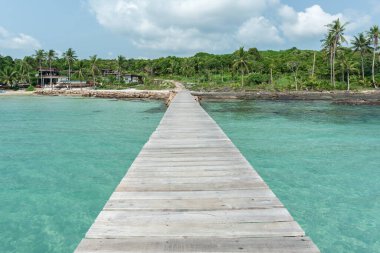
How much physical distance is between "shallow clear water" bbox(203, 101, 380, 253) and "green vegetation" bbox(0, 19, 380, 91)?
35441 millimetres

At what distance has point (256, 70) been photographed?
6869cm

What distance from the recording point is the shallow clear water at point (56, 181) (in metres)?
5.48

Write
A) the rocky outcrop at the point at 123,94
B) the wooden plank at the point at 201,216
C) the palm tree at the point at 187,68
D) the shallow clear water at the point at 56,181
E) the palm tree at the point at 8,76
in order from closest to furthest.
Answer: the wooden plank at the point at 201,216, the shallow clear water at the point at 56,181, the rocky outcrop at the point at 123,94, the palm tree at the point at 8,76, the palm tree at the point at 187,68

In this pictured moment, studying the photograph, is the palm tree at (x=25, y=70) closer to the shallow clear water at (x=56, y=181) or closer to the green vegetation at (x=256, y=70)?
the green vegetation at (x=256, y=70)

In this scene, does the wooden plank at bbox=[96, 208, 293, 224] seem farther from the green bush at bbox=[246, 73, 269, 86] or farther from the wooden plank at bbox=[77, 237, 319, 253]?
the green bush at bbox=[246, 73, 269, 86]

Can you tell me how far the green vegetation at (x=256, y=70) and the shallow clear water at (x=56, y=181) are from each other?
125 ft

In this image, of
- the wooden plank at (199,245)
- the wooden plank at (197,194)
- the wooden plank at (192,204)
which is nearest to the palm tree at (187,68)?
the wooden plank at (197,194)

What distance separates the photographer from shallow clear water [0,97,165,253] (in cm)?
548

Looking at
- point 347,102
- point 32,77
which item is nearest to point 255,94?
point 347,102

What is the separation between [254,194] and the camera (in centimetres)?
392

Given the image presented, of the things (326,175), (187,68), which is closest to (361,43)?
(187,68)

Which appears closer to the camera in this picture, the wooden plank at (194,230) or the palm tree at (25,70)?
the wooden plank at (194,230)

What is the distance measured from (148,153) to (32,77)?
75787mm

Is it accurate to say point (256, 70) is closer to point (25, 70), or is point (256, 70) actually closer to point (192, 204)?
point (25, 70)
